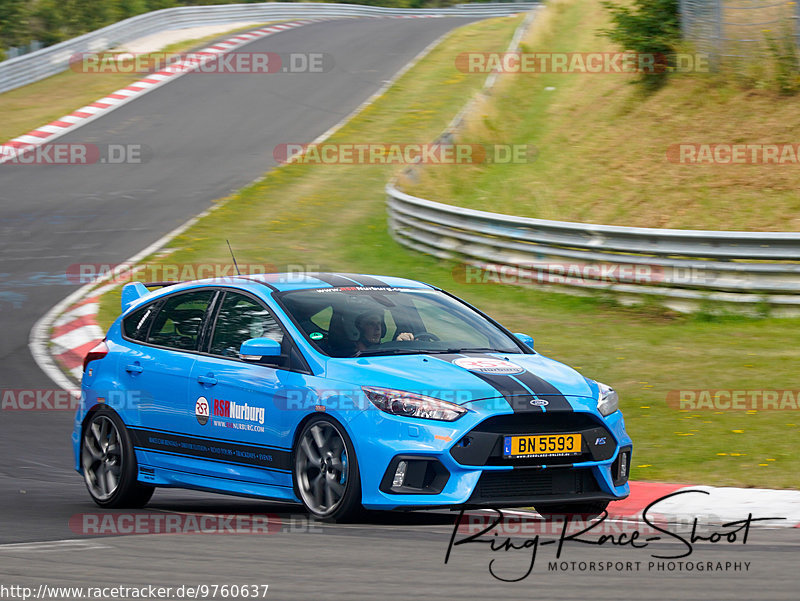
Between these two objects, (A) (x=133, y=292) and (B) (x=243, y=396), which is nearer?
(B) (x=243, y=396)

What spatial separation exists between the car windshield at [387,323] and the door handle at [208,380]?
2.04 feet

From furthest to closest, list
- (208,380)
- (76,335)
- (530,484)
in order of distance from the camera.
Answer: (76,335)
(208,380)
(530,484)

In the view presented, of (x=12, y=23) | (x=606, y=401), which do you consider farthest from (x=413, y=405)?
(x=12, y=23)

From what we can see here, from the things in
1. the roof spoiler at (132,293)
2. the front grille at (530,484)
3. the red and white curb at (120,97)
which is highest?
the roof spoiler at (132,293)

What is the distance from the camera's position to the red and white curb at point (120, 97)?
28.3 m

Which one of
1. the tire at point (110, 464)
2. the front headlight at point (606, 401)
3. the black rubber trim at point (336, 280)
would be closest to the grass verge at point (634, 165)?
the black rubber trim at point (336, 280)

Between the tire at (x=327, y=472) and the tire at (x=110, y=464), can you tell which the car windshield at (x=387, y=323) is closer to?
the tire at (x=327, y=472)

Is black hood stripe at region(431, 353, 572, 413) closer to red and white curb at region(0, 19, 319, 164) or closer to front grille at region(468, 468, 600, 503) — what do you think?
front grille at region(468, 468, 600, 503)

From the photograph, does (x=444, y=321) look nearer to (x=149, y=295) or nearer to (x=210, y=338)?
(x=210, y=338)

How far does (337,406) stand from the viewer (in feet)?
22.6

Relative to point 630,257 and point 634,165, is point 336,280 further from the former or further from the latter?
point 634,165

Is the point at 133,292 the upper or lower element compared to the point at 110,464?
upper

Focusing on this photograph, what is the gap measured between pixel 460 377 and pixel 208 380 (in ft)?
5.51

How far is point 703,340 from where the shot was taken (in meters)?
13.4
